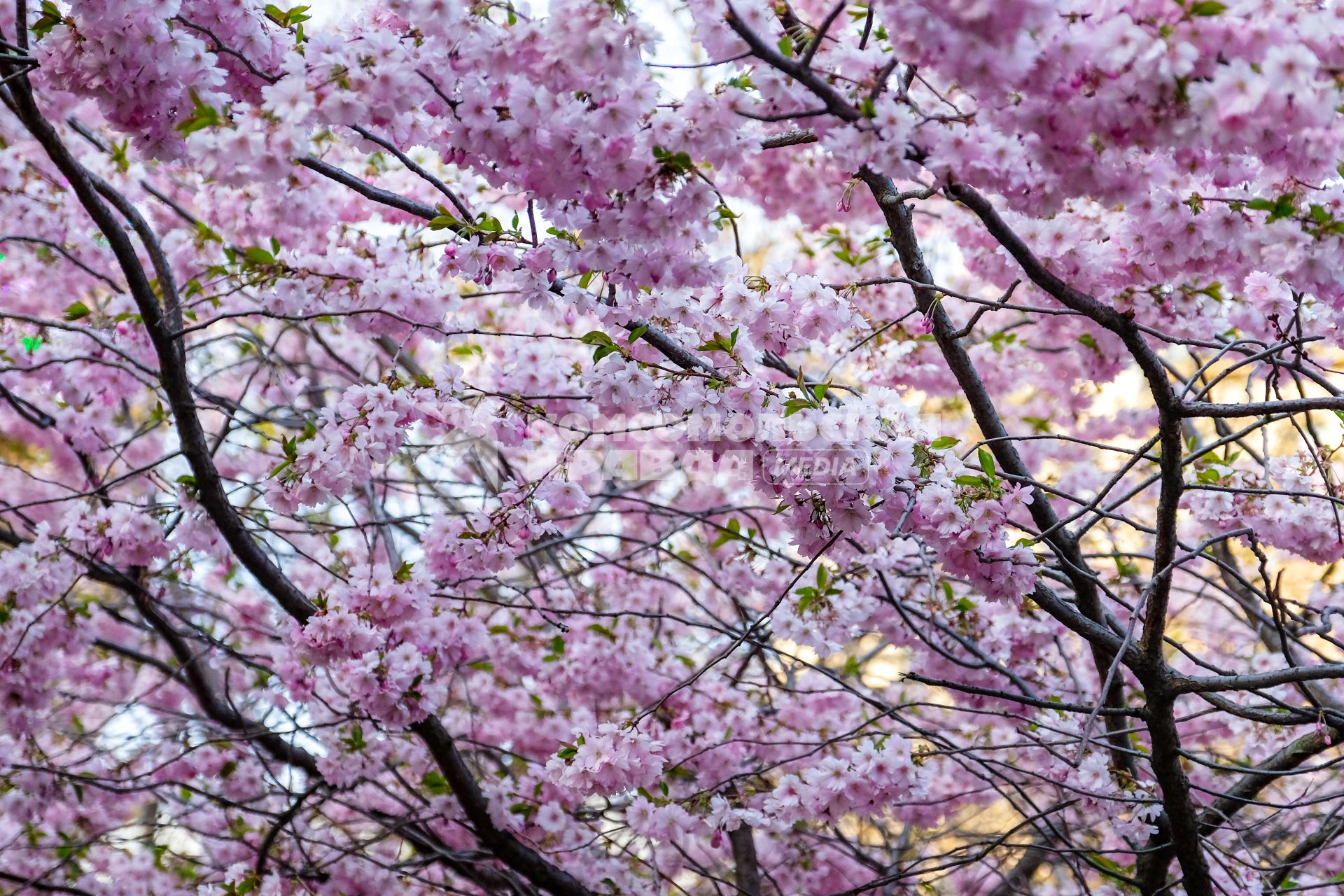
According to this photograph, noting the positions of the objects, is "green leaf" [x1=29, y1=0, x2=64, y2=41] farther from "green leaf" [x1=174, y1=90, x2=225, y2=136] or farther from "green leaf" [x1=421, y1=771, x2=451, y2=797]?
"green leaf" [x1=421, y1=771, x2=451, y2=797]

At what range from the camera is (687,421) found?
7.13 feet

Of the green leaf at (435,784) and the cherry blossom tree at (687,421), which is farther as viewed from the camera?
the green leaf at (435,784)

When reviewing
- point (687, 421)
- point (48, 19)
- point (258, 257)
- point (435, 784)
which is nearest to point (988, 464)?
point (687, 421)

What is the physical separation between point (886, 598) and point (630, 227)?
5.36ft

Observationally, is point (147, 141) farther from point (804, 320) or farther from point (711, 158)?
point (804, 320)

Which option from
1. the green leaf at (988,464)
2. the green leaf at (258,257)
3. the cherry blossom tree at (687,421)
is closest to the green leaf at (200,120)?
the cherry blossom tree at (687,421)

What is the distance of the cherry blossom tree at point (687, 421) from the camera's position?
172cm

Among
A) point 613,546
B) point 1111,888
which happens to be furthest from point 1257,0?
point 613,546

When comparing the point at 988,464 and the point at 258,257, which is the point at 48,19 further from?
the point at 988,464

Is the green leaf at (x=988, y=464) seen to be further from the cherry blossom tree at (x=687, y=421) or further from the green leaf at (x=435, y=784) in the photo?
the green leaf at (x=435, y=784)

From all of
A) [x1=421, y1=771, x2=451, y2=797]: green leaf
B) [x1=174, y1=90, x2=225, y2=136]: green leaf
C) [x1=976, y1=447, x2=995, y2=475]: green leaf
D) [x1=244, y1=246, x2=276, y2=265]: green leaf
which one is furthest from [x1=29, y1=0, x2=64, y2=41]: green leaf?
[x1=421, y1=771, x2=451, y2=797]: green leaf

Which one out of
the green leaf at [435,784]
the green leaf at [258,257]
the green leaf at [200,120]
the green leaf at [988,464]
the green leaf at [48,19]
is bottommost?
the green leaf at [435,784]

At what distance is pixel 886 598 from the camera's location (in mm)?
3072

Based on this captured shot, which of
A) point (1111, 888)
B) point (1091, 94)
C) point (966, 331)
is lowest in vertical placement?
point (1111, 888)
